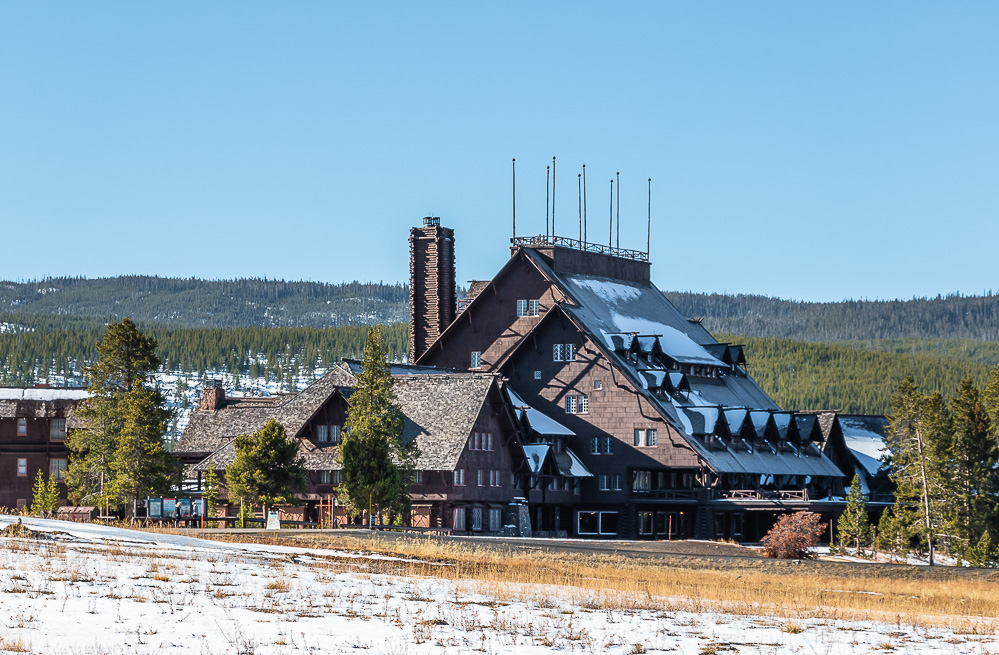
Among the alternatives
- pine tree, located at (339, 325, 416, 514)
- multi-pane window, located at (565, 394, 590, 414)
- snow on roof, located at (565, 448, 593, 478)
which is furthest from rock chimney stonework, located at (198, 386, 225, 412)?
pine tree, located at (339, 325, 416, 514)

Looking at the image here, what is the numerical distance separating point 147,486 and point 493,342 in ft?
123

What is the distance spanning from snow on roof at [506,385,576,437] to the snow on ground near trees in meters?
54.5

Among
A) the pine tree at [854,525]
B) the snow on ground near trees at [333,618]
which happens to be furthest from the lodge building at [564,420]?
the snow on ground near trees at [333,618]

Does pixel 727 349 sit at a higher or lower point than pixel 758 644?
higher

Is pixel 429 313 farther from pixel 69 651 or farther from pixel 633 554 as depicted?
pixel 69 651

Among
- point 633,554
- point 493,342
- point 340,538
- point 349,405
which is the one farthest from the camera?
point 493,342

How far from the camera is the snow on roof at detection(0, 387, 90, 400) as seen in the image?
90938mm

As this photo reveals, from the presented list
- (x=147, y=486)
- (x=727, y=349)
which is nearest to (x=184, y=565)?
(x=147, y=486)

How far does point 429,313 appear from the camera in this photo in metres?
108

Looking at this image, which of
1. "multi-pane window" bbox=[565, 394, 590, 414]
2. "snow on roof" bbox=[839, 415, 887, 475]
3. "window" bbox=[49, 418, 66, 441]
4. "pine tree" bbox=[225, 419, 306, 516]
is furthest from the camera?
"snow on roof" bbox=[839, 415, 887, 475]

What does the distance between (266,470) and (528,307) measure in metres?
31.7

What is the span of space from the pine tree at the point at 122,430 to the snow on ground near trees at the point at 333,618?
31.5m

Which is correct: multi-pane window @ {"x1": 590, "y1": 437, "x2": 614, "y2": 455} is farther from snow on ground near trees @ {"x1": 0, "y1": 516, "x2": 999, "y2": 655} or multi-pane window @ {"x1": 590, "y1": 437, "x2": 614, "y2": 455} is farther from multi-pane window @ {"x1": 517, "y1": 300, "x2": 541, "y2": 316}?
snow on ground near trees @ {"x1": 0, "y1": 516, "x2": 999, "y2": 655}

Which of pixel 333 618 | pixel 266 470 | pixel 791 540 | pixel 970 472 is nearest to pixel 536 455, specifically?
pixel 266 470
